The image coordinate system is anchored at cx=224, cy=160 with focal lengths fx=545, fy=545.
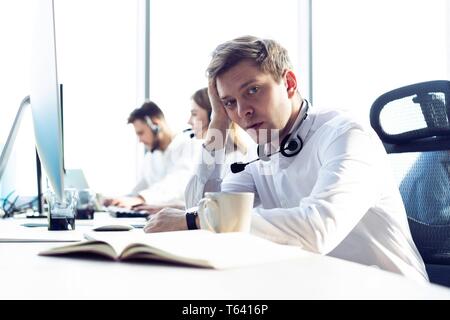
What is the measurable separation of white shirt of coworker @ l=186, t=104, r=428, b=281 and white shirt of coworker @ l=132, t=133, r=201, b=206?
6.55 feet

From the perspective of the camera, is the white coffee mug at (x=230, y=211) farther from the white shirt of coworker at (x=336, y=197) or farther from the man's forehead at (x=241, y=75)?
the man's forehead at (x=241, y=75)

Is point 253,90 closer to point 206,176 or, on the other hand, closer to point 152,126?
point 206,176

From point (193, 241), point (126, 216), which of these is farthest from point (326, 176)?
point (126, 216)

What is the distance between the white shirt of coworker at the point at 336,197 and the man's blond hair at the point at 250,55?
0.20 meters

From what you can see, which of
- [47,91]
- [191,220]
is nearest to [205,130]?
[191,220]

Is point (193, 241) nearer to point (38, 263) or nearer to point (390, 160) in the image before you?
point (38, 263)

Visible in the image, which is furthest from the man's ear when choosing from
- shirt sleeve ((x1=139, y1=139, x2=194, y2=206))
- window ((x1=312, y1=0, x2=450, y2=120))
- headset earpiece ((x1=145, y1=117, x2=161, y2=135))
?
headset earpiece ((x1=145, y1=117, x2=161, y2=135))

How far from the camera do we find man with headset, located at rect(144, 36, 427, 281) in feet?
3.99

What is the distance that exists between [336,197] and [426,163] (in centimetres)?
48

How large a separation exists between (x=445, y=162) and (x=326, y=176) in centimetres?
44

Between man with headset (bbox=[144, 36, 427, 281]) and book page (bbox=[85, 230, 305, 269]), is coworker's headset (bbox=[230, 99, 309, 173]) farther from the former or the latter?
book page (bbox=[85, 230, 305, 269])

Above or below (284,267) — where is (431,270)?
below
